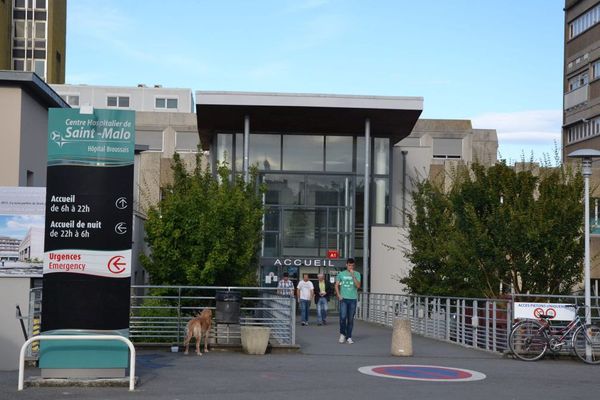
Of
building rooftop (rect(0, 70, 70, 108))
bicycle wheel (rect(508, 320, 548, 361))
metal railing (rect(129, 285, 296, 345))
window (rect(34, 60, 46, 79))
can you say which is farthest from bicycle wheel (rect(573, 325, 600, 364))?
window (rect(34, 60, 46, 79))

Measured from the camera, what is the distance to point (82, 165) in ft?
44.3

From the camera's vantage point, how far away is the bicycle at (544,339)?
18.5m

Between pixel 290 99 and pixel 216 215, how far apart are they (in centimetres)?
1562

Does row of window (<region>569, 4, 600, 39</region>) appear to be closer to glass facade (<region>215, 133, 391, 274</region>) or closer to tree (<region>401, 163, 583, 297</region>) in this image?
glass facade (<region>215, 133, 391, 274</region>)

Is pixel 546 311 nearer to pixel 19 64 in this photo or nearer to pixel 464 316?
pixel 464 316

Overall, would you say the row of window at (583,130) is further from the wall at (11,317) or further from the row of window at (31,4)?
the wall at (11,317)

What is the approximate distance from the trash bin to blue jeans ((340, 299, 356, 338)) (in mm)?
2630

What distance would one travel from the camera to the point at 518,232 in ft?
73.9

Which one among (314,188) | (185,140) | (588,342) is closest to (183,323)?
(588,342)

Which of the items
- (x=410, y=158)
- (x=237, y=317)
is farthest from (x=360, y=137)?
(x=237, y=317)

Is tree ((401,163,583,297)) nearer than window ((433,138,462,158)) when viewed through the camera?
Yes

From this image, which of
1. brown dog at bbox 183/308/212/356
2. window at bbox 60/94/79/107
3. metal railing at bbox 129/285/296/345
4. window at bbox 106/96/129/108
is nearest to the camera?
brown dog at bbox 183/308/212/356

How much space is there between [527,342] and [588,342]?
3.68 ft

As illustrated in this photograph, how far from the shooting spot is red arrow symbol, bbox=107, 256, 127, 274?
1344cm
